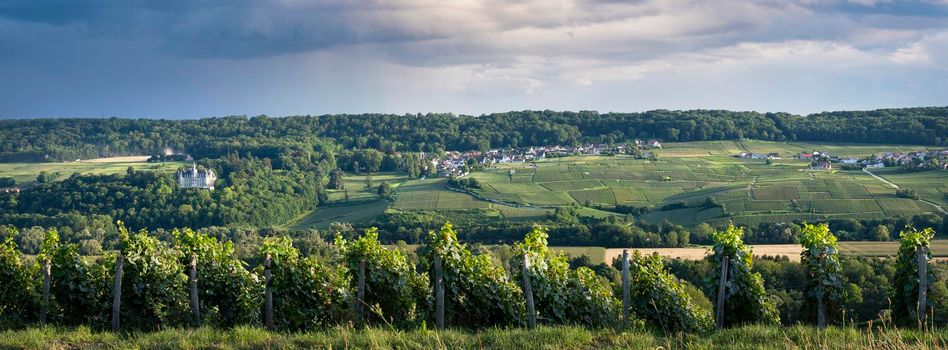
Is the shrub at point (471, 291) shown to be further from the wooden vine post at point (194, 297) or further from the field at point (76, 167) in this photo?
the field at point (76, 167)

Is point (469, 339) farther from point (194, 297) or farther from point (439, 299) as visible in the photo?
point (194, 297)

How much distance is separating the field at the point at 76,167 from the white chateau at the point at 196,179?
20.5 feet

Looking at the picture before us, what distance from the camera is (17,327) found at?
10.4 m

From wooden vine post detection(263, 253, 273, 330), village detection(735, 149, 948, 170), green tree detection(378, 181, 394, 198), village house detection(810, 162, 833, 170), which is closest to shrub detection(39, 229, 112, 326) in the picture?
wooden vine post detection(263, 253, 273, 330)

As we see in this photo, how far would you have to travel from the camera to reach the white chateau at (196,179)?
65.4 meters

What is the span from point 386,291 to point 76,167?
83.3 meters

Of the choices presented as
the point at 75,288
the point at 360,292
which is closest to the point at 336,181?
the point at 75,288

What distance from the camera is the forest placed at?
287 ft

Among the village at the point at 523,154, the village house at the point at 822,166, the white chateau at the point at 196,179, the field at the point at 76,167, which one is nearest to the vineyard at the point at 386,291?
the white chateau at the point at 196,179

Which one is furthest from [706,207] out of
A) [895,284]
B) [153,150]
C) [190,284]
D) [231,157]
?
[153,150]

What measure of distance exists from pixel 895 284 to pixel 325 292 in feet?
28.6

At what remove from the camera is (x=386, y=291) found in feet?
35.8

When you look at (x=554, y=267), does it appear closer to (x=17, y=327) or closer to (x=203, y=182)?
(x=17, y=327)

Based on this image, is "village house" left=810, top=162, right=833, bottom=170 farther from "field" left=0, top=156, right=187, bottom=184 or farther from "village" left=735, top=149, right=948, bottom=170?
"field" left=0, top=156, right=187, bottom=184
